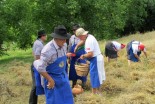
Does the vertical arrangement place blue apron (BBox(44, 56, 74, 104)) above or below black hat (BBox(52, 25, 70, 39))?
below

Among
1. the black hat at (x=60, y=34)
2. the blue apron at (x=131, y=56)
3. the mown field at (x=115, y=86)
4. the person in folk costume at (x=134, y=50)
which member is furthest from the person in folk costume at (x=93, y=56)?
the blue apron at (x=131, y=56)

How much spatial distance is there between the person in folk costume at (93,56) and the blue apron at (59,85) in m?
1.95

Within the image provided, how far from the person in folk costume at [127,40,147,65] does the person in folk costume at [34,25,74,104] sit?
564 cm

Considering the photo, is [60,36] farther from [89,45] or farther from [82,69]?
[82,69]

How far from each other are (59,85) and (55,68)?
0.28m

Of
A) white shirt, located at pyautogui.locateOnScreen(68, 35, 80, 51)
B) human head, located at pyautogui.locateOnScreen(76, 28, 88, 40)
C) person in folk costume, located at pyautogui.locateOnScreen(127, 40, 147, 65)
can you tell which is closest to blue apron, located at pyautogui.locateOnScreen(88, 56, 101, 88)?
human head, located at pyautogui.locateOnScreen(76, 28, 88, 40)

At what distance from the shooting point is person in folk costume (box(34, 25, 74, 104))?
17.4ft

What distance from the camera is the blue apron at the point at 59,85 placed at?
550 cm

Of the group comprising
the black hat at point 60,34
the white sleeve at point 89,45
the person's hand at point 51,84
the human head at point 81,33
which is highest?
the black hat at point 60,34

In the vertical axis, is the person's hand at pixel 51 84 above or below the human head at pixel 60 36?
below

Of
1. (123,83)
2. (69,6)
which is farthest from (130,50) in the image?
(69,6)

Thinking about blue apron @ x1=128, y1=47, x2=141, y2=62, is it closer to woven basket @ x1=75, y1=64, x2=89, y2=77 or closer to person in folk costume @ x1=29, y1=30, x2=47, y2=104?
woven basket @ x1=75, y1=64, x2=89, y2=77

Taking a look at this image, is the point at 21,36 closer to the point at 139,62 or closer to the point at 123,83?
the point at 139,62

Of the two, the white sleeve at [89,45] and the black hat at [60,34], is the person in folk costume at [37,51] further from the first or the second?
the black hat at [60,34]
